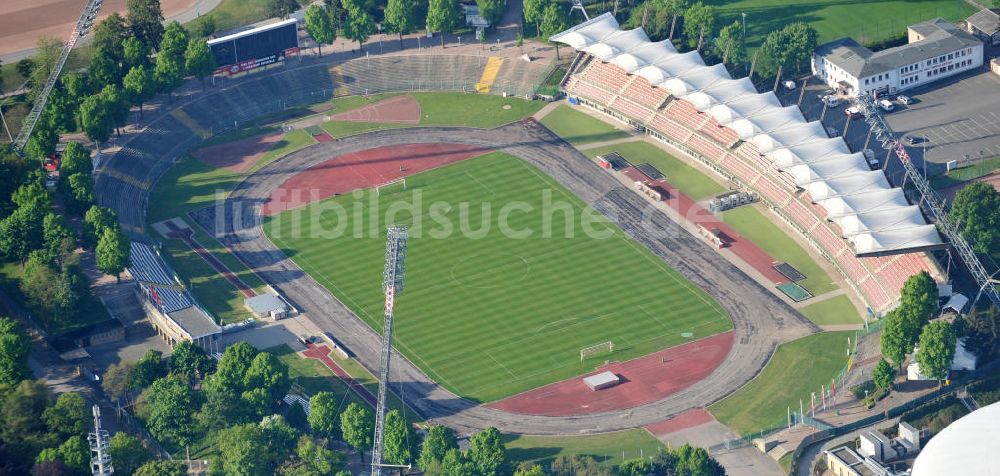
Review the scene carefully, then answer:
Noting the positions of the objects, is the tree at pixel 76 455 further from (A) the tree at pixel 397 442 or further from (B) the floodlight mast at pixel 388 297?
(A) the tree at pixel 397 442

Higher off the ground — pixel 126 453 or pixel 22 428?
pixel 22 428

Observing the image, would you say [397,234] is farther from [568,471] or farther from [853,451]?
[853,451]

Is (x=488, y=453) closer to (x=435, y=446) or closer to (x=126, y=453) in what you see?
(x=435, y=446)

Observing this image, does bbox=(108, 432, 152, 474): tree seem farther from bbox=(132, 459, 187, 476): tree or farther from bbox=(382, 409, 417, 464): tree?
bbox=(382, 409, 417, 464): tree

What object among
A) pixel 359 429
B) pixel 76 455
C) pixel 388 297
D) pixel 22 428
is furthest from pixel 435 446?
pixel 22 428

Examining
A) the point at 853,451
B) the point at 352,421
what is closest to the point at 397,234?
the point at 352,421

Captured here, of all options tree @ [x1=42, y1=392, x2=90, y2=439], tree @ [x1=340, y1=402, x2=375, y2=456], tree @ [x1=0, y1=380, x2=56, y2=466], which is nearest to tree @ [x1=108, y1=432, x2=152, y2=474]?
tree @ [x1=42, y1=392, x2=90, y2=439]
